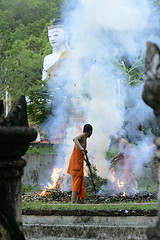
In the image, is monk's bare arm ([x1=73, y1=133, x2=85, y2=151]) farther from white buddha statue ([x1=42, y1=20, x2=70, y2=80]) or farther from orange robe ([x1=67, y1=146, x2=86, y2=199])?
white buddha statue ([x1=42, y1=20, x2=70, y2=80])

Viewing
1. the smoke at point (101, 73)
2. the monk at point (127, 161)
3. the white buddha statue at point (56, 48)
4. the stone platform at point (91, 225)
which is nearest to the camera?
the stone platform at point (91, 225)

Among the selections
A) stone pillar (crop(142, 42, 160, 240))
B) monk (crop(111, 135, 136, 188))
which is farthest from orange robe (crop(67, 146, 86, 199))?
stone pillar (crop(142, 42, 160, 240))

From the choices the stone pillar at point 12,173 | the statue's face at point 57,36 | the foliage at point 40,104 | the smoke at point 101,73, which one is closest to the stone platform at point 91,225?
the stone pillar at point 12,173

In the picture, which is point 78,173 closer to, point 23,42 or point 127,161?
point 127,161

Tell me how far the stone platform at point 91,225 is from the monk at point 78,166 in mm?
1831

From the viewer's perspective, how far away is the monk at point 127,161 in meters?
10.4

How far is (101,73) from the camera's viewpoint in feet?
49.0

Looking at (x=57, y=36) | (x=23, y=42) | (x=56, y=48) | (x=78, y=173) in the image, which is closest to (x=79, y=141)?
(x=78, y=173)

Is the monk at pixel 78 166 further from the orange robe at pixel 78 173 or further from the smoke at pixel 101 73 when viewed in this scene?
the smoke at pixel 101 73

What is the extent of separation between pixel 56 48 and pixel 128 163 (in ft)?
35.1

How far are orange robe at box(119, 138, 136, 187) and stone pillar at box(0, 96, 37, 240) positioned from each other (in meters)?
6.54

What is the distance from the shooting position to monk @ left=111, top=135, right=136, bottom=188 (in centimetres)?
1040

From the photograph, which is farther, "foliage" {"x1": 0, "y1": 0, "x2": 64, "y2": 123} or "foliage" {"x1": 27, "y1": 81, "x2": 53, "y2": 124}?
"foliage" {"x1": 0, "y1": 0, "x2": 64, "y2": 123}

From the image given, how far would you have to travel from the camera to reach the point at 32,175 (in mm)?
14305
